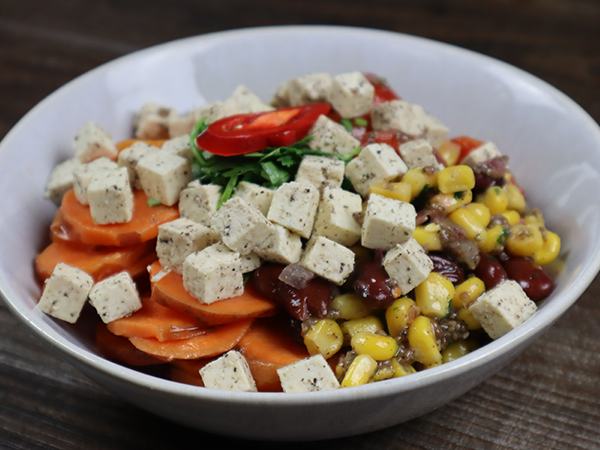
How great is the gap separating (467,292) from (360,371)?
0.66 metres

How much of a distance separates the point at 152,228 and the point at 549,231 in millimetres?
2043

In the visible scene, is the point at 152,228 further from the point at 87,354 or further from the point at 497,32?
the point at 497,32

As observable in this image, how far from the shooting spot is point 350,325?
100 inches

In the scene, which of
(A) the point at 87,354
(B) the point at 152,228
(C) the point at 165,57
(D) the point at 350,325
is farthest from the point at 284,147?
(C) the point at 165,57

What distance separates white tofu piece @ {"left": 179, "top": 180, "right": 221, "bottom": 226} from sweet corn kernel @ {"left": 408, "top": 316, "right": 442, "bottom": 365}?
1046mm

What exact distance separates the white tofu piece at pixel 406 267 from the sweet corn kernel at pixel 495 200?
626 mm

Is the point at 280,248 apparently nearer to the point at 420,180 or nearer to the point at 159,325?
the point at 159,325

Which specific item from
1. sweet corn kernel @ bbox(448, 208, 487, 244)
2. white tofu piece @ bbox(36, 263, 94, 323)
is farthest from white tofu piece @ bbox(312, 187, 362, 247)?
white tofu piece @ bbox(36, 263, 94, 323)

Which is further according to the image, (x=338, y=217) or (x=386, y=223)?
(x=338, y=217)

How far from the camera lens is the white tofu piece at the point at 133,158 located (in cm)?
299

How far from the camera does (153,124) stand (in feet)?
11.7

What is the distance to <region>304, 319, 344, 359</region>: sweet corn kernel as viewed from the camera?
8.00 feet

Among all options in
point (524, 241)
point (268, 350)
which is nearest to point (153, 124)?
point (268, 350)

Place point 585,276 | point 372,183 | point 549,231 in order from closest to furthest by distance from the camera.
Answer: point 585,276, point 372,183, point 549,231
